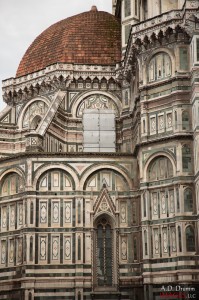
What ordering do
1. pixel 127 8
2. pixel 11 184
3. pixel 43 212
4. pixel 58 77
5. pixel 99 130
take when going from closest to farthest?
pixel 43 212 → pixel 11 184 → pixel 99 130 → pixel 58 77 → pixel 127 8

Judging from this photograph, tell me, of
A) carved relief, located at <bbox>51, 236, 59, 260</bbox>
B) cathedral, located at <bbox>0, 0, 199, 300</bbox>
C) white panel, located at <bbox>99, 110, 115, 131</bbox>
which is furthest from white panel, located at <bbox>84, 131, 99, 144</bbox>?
carved relief, located at <bbox>51, 236, 59, 260</bbox>

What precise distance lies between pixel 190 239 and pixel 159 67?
30.8ft

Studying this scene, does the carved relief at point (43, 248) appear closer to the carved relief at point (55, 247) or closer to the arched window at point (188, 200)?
the carved relief at point (55, 247)

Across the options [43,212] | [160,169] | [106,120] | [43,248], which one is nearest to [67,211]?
[43,212]

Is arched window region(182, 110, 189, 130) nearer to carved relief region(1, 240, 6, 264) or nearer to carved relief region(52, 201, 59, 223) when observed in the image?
carved relief region(52, 201, 59, 223)

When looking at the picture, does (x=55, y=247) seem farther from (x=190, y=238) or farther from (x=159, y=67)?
(x=159, y=67)

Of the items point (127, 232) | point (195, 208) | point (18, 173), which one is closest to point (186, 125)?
point (195, 208)

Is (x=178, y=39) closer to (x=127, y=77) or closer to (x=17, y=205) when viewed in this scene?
(x=127, y=77)

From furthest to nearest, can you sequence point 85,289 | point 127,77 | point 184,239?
point 127,77, point 85,289, point 184,239

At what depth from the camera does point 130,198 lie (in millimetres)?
35438

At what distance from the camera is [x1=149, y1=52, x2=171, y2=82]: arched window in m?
34.5

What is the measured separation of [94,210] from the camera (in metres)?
35.0

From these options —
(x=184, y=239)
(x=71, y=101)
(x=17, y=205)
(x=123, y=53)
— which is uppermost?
(x=123, y=53)

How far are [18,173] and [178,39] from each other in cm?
1125
